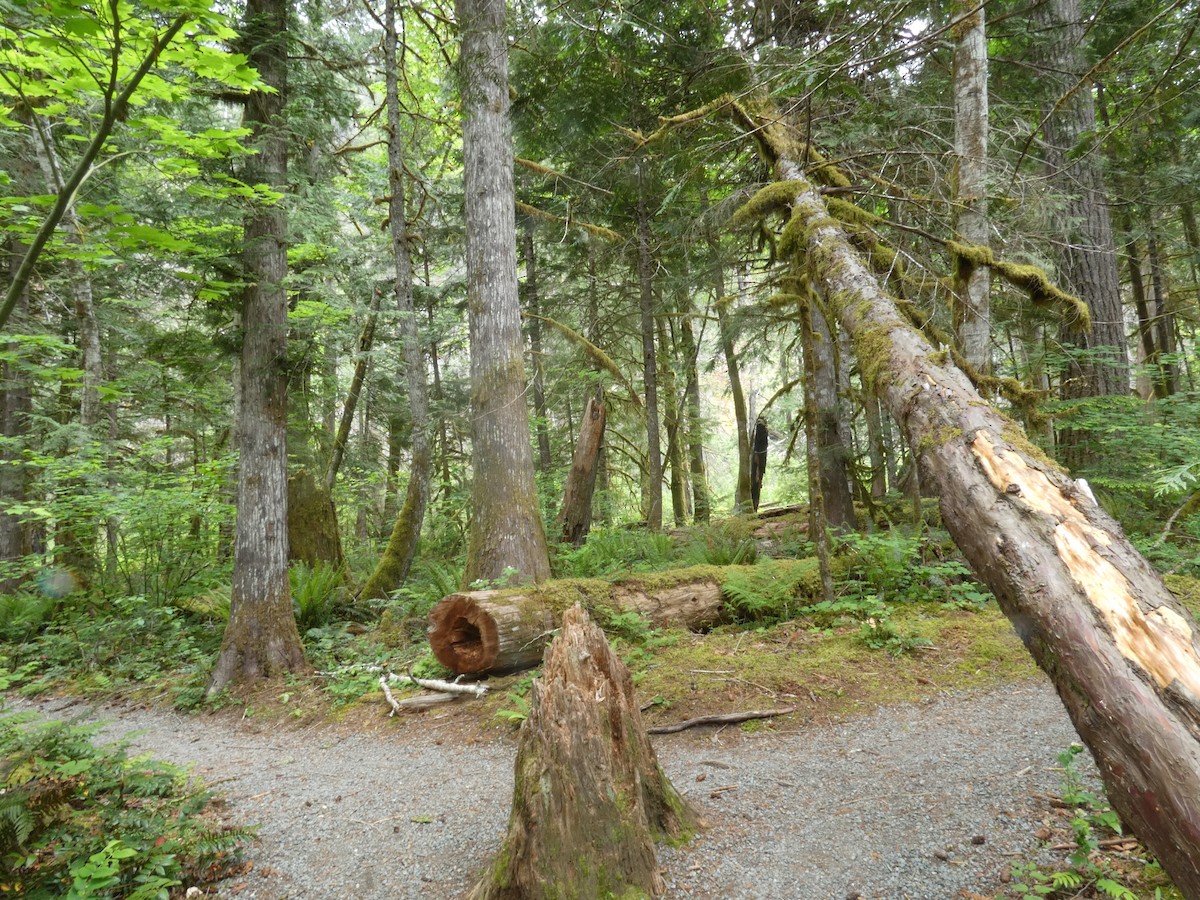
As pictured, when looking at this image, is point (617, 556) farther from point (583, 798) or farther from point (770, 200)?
point (583, 798)

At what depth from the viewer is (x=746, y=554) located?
888cm

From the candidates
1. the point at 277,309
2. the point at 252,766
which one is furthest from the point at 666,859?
the point at 277,309

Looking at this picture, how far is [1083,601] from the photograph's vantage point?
2170mm

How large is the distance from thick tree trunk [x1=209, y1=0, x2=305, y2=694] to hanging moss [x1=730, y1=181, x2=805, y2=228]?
17.7ft

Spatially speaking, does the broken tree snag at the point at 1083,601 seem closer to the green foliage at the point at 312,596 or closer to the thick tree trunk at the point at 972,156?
the thick tree trunk at the point at 972,156

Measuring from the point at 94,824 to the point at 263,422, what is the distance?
4906mm

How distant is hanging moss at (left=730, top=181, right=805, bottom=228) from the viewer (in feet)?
19.7

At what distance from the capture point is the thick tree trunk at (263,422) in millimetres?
7219

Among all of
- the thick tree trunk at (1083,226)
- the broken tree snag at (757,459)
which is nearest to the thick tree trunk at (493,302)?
the thick tree trunk at (1083,226)

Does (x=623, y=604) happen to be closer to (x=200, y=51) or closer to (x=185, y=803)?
Answer: (x=185, y=803)

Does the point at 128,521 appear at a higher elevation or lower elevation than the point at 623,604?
higher

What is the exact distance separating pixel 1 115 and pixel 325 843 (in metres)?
6.17

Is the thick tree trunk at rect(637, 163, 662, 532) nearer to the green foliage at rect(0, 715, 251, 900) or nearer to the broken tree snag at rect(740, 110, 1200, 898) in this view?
the broken tree snag at rect(740, 110, 1200, 898)

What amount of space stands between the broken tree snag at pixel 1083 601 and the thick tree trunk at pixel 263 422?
6957 millimetres
